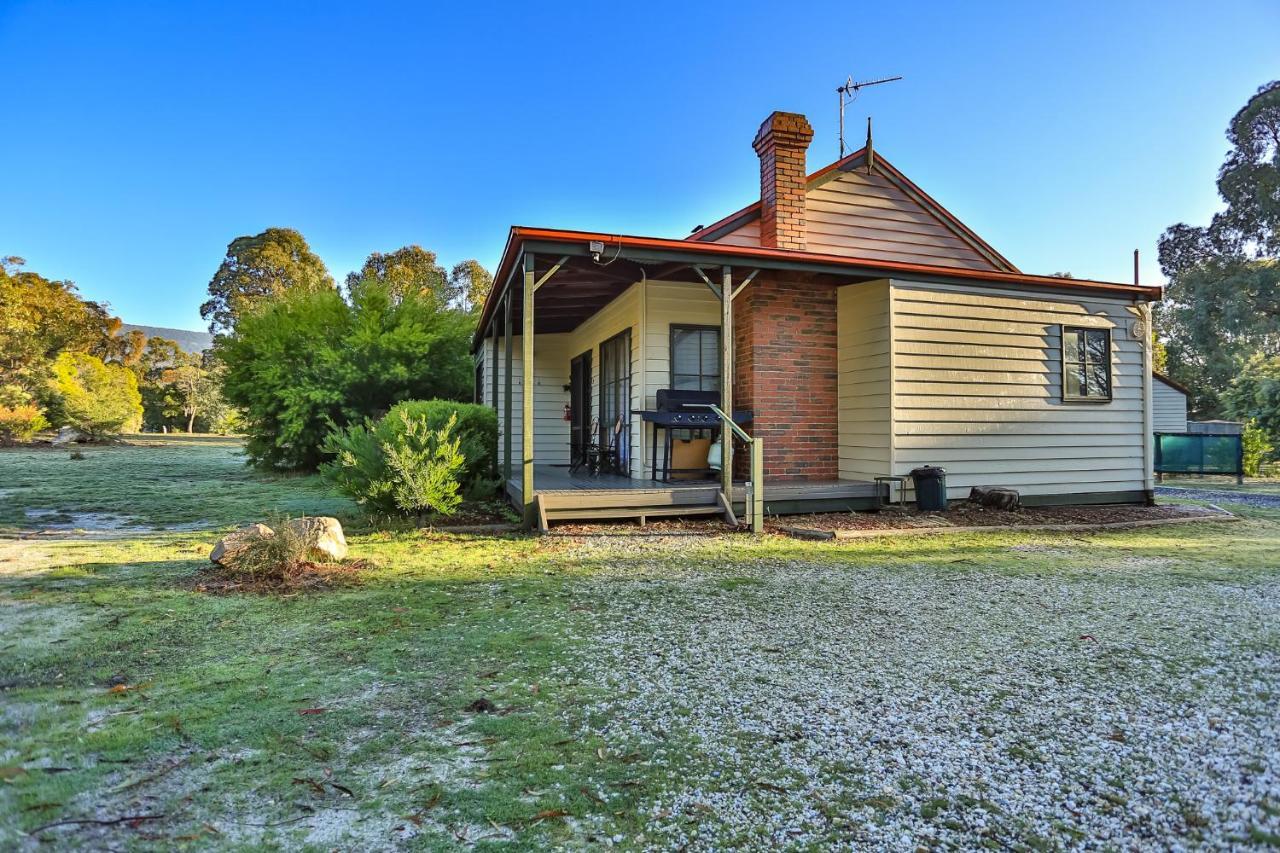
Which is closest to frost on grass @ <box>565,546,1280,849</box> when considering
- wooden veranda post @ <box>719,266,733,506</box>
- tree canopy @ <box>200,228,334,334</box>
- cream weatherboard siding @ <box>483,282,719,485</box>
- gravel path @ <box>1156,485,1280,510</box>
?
wooden veranda post @ <box>719,266,733,506</box>

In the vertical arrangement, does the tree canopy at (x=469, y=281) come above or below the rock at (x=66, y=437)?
above

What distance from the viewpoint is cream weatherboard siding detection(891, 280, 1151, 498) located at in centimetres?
758

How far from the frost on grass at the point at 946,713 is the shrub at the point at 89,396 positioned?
27541mm

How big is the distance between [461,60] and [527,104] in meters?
2.17

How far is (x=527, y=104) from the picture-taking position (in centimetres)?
1459

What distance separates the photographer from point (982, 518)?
23.7ft

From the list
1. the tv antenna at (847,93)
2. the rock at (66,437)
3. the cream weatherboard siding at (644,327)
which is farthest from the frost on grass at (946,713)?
the rock at (66,437)

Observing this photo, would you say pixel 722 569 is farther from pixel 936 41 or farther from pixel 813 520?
pixel 936 41

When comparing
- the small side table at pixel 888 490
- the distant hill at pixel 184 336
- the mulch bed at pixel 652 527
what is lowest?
the mulch bed at pixel 652 527

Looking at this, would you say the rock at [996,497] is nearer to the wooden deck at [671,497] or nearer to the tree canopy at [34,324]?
the wooden deck at [671,497]

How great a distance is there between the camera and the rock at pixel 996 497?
7.60 meters

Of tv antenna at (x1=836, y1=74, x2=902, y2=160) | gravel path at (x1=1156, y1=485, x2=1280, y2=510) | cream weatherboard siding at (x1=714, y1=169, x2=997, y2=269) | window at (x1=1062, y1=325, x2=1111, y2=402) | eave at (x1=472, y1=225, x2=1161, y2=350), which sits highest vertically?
tv antenna at (x1=836, y1=74, x2=902, y2=160)

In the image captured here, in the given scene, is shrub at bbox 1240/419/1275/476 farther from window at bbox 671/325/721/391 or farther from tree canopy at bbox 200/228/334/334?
tree canopy at bbox 200/228/334/334

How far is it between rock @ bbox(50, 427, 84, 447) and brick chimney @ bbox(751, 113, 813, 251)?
2553cm
